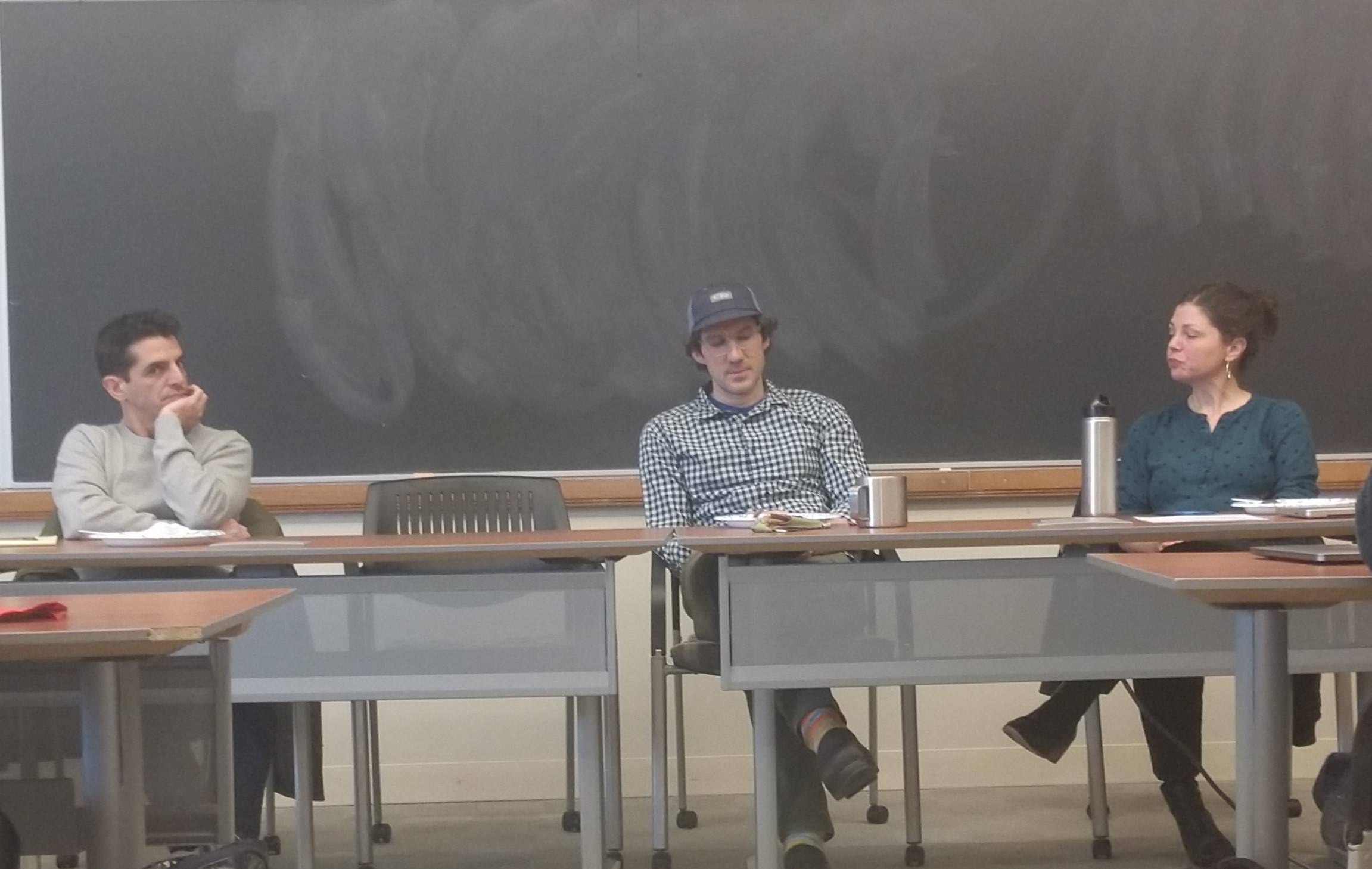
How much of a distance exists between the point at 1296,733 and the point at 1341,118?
69.1 inches

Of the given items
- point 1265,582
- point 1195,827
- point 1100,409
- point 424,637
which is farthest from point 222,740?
point 1195,827

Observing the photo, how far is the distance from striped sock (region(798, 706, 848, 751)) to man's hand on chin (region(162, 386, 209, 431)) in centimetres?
158

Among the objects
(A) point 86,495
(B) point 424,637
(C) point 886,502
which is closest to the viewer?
(B) point 424,637

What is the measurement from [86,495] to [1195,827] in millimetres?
2480

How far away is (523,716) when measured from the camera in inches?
155

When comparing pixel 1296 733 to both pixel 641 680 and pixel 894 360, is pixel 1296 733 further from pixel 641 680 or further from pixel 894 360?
pixel 641 680

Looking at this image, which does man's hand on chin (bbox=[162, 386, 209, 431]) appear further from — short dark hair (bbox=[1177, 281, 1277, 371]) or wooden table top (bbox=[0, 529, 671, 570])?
short dark hair (bbox=[1177, 281, 1277, 371])

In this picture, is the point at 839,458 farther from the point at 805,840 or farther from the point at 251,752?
the point at 251,752

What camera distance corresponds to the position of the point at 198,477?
3150 millimetres

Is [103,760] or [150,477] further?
[150,477]

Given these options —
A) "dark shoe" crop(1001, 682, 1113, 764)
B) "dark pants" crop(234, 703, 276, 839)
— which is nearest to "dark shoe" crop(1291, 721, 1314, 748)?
"dark shoe" crop(1001, 682, 1113, 764)

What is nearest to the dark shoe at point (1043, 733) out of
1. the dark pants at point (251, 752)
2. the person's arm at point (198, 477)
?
the dark pants at point (251, 752)

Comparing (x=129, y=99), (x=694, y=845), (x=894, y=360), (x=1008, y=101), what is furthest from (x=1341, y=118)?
(x=129, y=99)

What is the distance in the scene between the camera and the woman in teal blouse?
3.09m
